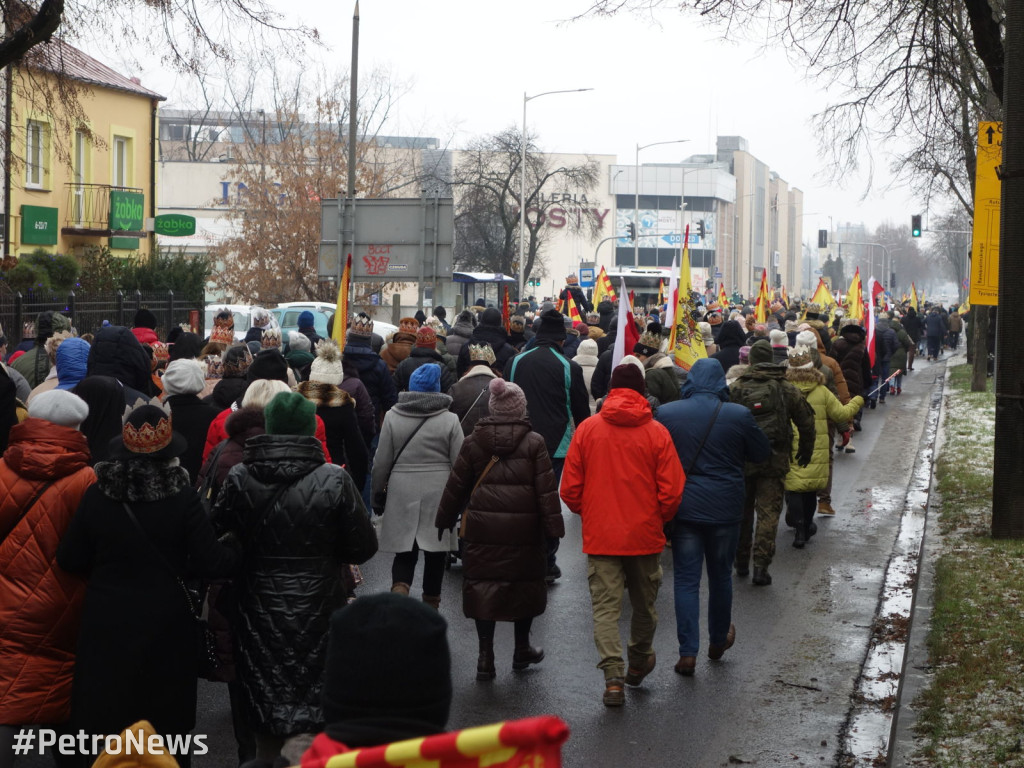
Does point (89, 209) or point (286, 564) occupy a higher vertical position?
point (89, 209)

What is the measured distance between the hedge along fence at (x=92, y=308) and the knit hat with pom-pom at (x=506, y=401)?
35.2 ft

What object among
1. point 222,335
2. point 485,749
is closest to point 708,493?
point 222,335

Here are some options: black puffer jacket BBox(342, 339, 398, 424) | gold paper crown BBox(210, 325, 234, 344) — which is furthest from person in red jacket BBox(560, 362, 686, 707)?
gold paper crown BBox(210, 325, 234, 344)

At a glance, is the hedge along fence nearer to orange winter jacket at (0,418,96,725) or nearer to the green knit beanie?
orange winter jacket at (0,418,96,725)

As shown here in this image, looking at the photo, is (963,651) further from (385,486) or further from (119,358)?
(119,358)

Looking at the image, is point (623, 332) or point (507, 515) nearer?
point (507, 515)

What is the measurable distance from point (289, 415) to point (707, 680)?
138 inches

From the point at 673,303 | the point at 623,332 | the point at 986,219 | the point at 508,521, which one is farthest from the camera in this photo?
the point at 673,303

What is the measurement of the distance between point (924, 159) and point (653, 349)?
10.1m

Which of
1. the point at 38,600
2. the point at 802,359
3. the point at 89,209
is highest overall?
the point at 89,209

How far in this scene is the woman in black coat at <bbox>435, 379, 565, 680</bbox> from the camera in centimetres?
736

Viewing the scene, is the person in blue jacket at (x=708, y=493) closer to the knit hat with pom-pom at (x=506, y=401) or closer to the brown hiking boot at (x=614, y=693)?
the brown hiking boot at (x=614, y=693)

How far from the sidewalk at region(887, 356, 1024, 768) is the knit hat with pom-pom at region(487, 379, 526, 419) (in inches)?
101

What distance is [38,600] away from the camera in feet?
16.9
